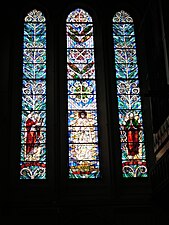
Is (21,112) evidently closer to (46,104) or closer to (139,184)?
(46,104)

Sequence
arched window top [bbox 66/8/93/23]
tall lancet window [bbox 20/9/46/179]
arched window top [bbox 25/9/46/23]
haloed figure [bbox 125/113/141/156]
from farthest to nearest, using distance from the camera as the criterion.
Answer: arched window top [bbox 66/8/93/23]
arched window top [bbox 25/9/46/23]
haloed figure [bbox 125/113/141/156]
tall lancet window [bbox 20/9/46/179]

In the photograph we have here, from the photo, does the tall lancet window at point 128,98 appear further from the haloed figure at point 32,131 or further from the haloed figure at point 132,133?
the haloed figure at point 32,131

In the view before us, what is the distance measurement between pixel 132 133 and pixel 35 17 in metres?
3.51

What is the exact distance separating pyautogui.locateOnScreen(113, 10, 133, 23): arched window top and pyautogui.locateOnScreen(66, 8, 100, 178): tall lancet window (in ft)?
1.96

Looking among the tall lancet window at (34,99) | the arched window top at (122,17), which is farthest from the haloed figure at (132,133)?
the arched window top at (122,17)

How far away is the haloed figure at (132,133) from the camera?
36.3 ft

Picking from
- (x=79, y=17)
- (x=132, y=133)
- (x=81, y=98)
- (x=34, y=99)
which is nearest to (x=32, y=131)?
(x=34, y=99)

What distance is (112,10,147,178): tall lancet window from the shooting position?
35.9ft

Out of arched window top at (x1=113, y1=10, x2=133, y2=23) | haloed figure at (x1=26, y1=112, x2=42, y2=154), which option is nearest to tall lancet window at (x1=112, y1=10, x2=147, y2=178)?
arched window top at (x1=113, y1=10, x2=133, y2=23)

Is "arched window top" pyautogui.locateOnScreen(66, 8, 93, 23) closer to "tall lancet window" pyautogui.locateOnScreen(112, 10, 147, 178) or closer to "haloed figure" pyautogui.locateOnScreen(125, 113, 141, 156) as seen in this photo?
"tall lancet window" pyautogui.locateOnScreen(112, 10, 147, 178)

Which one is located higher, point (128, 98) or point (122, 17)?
point (122, 17)

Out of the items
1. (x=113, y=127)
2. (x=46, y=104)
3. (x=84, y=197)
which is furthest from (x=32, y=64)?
(x=84, y=197)

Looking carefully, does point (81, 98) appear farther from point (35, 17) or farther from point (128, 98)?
point (35, 17)

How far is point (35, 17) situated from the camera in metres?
12.2
